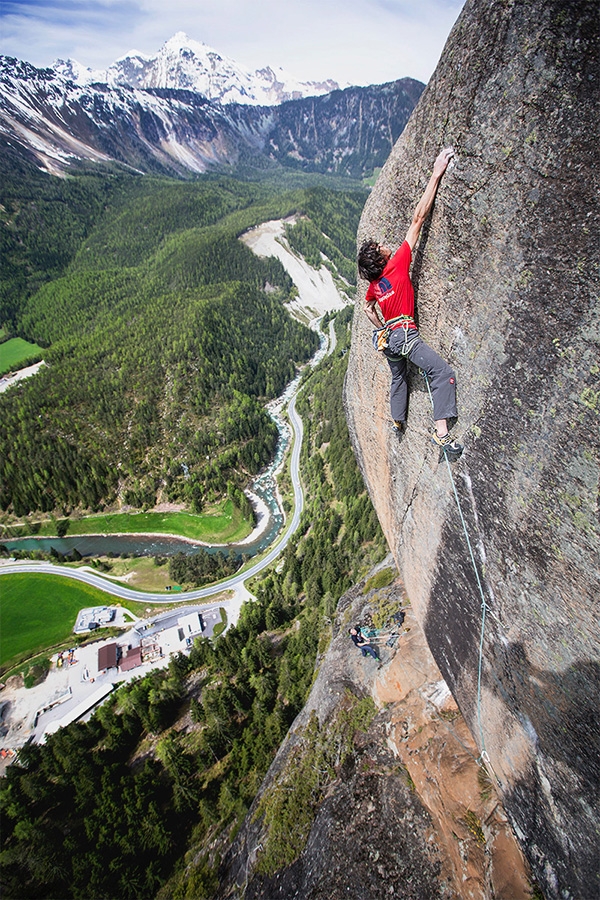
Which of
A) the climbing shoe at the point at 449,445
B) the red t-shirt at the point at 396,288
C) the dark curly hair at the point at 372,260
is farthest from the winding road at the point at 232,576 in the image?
the dark curly hair at the point at 372,260

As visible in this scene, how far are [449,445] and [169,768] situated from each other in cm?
2994

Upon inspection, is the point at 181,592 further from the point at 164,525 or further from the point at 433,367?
the point at 433,367

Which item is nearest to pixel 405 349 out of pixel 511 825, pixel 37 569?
pixel 511 825

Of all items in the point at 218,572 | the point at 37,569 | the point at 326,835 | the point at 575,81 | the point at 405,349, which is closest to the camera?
the point at 575,81

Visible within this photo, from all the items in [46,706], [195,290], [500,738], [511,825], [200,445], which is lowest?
[46,706]

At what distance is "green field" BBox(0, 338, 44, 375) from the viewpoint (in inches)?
3973

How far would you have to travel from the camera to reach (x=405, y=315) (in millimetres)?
6852

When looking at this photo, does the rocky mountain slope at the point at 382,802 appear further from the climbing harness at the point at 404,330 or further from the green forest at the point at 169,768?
the climbing harness at the point at 404,330

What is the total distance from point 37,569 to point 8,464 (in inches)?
809

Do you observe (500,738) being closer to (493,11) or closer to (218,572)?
(493,11)

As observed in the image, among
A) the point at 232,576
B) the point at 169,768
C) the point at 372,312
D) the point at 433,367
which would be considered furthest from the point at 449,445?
the point at 232,576

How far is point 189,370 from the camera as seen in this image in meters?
78.9

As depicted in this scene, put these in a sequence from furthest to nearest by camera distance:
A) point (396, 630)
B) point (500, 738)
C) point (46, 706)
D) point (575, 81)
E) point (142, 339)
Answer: point (142, 339) < point (46, 706) < point (396, 630) < point (500, 738) < point (575, 81)

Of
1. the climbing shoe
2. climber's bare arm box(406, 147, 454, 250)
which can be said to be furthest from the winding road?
climber's bare arm box(406, 147, 454, 250)
